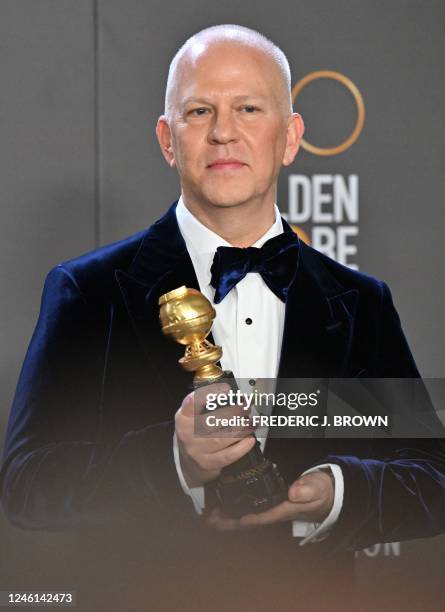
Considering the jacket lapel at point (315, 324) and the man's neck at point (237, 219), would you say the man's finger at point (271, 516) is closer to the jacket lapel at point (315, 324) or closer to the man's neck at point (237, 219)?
the jacket lapel at point (315, 324)

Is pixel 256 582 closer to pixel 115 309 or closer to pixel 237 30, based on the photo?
pixel 115 309

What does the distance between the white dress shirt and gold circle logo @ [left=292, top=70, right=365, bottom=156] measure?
18.8 inches

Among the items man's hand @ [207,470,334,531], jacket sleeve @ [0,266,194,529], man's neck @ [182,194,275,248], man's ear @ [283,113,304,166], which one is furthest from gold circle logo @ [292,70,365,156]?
man's hand @ [207,470,334,531]

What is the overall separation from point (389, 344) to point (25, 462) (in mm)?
708

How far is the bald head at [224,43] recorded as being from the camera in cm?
157

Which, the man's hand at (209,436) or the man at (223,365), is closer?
the man's hand at (209,436)

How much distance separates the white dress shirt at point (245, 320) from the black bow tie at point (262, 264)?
0.9 inches

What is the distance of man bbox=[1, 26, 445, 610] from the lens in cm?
151

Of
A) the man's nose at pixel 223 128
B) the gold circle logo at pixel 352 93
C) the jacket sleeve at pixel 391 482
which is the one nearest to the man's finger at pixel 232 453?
the jacket sleeve at pixel 391 482

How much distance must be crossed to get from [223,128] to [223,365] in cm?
41

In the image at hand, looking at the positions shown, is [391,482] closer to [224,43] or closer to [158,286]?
[158,286]

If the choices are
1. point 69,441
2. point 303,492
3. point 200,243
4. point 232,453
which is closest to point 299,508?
point 303,492

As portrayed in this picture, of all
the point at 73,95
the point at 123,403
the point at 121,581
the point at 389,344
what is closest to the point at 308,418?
the point at 389,344

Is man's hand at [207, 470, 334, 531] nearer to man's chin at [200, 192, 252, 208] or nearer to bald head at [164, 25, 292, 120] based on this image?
man's chin at [200, 192, 252, 208]
